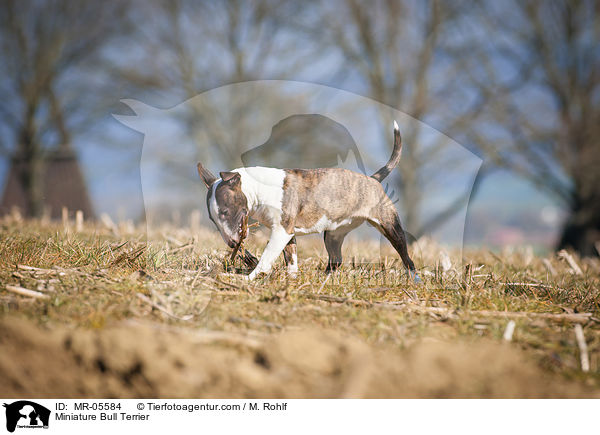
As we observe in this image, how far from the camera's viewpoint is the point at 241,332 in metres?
2.05

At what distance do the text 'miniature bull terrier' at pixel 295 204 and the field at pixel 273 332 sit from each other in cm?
31

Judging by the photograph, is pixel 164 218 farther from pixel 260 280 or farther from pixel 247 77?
pixel 247 77

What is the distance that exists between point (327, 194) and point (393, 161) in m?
0.64

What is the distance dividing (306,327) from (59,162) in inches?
527

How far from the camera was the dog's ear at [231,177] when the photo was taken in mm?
2635

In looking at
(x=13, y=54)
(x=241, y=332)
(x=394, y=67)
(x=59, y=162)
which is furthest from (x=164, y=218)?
(x=13, y=54)

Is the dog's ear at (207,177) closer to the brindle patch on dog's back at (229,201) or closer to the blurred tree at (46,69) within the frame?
the brindle patch on dog's back at (229,201)

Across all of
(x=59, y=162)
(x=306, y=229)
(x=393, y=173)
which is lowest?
(x=306, y=229)

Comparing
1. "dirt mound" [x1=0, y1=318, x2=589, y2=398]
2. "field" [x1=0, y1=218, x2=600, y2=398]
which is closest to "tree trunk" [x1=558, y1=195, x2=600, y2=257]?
"field" [x1=0, y1=218, x2=600, y2=398]

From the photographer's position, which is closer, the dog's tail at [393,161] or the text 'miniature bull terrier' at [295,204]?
the text 'miniature bull terrier' at [295,204]

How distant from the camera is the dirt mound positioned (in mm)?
1731
